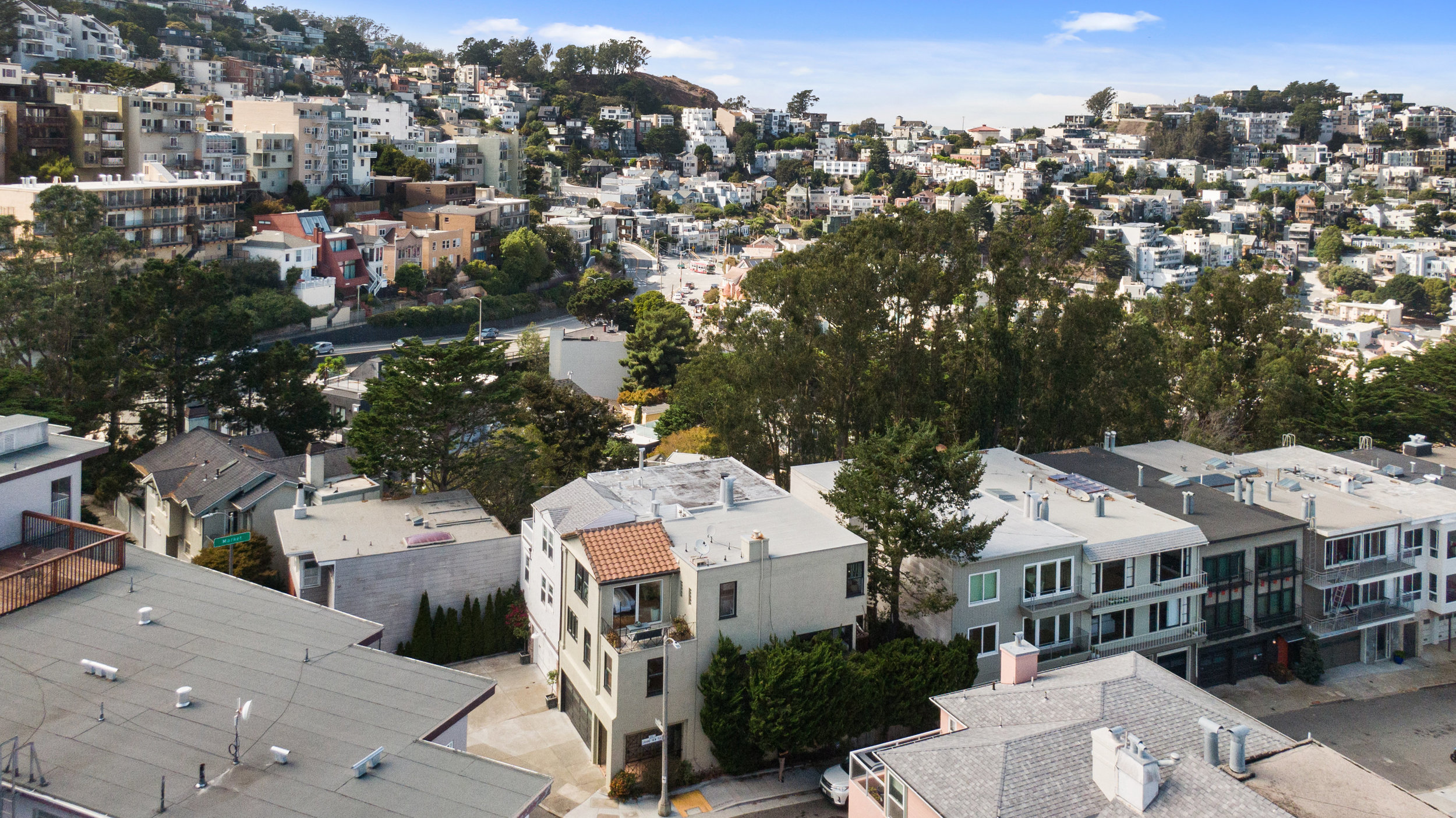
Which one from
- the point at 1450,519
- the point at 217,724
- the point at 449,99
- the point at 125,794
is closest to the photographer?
the point at 125,794

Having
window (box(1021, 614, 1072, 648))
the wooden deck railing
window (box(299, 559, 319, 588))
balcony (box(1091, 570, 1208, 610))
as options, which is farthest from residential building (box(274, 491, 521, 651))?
balcony (box(1091, 570, 1208, 610))

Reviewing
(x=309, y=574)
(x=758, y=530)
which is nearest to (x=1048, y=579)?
(x=758, y=530)

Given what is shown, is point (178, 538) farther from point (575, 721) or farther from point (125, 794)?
point (125, 794)

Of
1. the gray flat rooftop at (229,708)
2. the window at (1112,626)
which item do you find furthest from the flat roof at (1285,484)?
the gray flat rooftop at (229,708)

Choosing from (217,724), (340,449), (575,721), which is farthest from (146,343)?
(217,724)

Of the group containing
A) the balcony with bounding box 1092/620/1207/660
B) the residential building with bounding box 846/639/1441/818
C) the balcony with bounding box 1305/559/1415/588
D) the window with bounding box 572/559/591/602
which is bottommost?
the balcony with bounding box 1092/620/1207/660

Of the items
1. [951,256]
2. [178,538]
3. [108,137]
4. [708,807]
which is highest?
[108,137]

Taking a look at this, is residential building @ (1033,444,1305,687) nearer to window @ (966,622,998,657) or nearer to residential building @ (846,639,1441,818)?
window @ (966,622,998,657)
